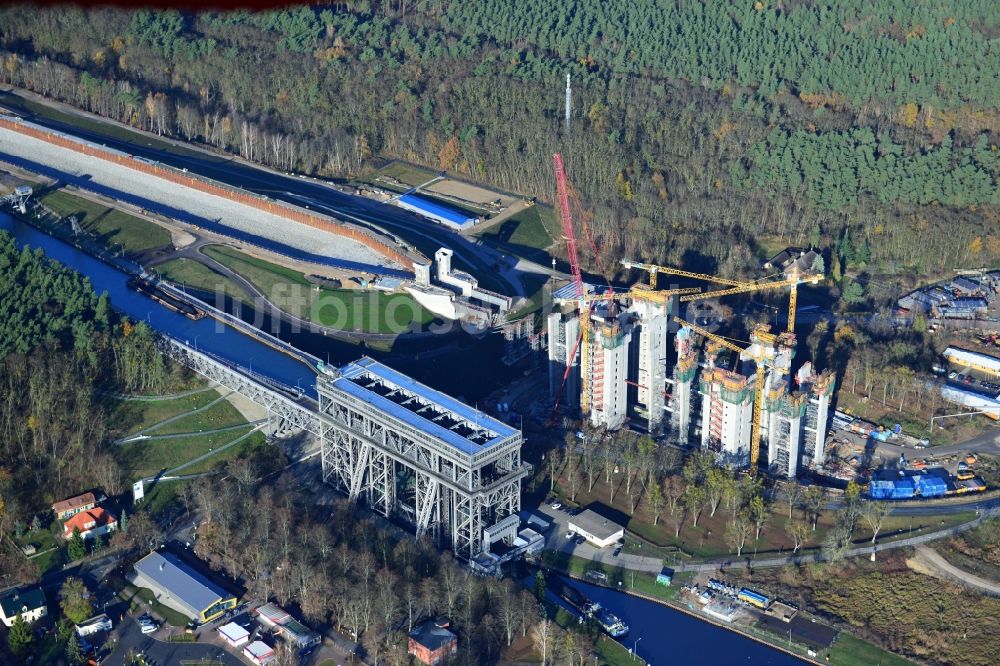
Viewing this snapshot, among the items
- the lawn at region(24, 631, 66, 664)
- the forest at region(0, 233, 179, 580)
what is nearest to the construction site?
the forest at region(0, 233, 179, 580)

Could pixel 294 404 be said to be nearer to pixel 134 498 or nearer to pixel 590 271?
pixel 134 498

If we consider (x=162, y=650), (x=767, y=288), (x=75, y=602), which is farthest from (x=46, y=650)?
(x=767, y=288)

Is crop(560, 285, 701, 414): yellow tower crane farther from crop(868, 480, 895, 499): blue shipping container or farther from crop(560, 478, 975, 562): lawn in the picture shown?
crop(868, 480, 895, 499): blue shipping container

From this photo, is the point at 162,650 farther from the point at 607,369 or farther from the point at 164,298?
the point at 164,298

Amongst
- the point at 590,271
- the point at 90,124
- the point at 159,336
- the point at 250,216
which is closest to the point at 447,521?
the point at 159,336

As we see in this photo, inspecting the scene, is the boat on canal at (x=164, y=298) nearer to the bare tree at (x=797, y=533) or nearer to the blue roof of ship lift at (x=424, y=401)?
the blue roof of ship lift at (x=424, y=401)

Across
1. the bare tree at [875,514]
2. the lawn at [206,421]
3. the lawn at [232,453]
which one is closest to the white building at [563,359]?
the lawn at [232,453]
